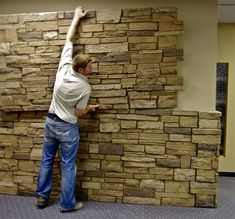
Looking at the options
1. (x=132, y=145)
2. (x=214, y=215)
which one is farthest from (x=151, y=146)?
(x=214, y=215)

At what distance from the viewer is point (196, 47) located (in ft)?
8.79

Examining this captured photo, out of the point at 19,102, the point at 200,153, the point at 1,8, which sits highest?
the point at 1,8

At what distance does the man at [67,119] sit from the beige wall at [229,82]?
2063 millimetres

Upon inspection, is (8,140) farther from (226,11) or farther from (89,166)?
(226,11)

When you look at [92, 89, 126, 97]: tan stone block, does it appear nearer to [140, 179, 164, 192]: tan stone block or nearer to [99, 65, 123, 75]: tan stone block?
[99, 65, 123, 75]: tan stone block

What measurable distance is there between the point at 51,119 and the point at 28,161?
61 centimetres

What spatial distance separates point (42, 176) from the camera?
2699mm

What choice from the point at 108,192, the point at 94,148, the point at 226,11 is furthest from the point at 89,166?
the point at 226,11

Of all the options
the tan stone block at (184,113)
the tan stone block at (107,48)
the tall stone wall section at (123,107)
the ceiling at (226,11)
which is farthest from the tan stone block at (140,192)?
the ceiling at (226,11)

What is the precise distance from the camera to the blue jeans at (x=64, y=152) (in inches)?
103

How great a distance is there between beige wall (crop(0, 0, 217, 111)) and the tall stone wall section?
9cm

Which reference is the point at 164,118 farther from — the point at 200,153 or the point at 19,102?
the point at 19,102

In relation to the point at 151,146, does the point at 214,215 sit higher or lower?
lower

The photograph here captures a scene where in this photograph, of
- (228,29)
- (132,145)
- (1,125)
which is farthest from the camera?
(228,29)
